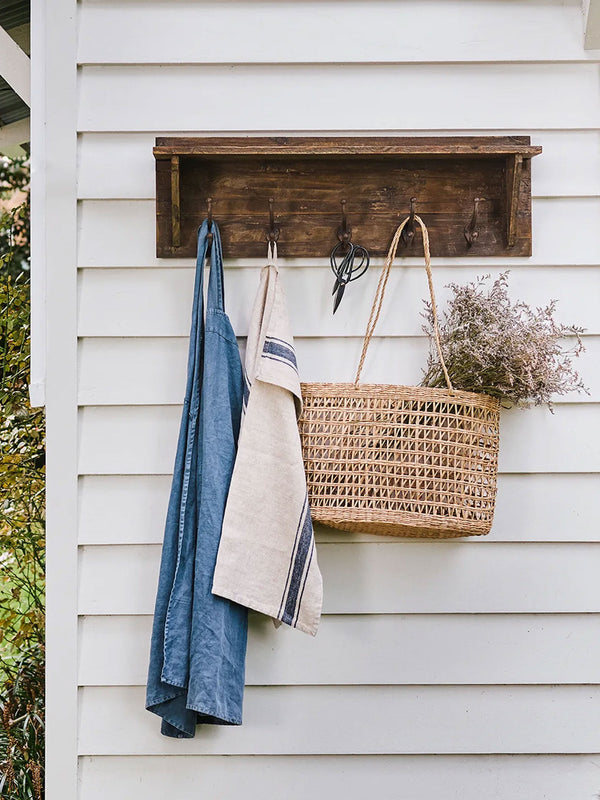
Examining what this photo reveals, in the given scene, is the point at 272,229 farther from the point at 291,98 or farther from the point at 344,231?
the point at 291,98

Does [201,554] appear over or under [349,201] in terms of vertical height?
under

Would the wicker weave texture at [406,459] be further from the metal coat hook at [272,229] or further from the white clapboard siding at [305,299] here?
the metal coat hook at [272,229]

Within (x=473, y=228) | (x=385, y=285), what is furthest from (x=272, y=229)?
(x=473, y=228)

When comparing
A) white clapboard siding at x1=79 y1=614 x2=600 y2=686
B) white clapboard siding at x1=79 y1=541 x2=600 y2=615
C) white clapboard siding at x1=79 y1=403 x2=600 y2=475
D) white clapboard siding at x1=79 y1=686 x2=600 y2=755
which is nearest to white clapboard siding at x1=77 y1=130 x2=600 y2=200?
white clapboard siding at x1=79 y1=403 x2=600 y2=475

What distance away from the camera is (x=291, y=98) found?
1.50 meters

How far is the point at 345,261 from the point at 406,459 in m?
0.41

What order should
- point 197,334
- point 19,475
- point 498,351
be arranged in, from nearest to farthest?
1. point 498,351
2. point 197,334
3. point 19,475

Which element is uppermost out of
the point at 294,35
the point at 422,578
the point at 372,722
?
the point at 294,35

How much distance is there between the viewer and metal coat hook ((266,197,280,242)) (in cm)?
147

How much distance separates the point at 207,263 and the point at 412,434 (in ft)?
1.81

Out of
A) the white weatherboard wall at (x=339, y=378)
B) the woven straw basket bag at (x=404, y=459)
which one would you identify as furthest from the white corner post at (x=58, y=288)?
the woven straw basket bag at (x=404, y=459)

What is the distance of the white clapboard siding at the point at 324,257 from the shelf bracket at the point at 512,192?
0.05 metres

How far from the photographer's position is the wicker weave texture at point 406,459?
1.28 m

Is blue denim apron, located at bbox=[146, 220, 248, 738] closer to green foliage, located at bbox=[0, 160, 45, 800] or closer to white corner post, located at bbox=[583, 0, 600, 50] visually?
white corner post, located at bbox=[583, 0, 600, 50]
